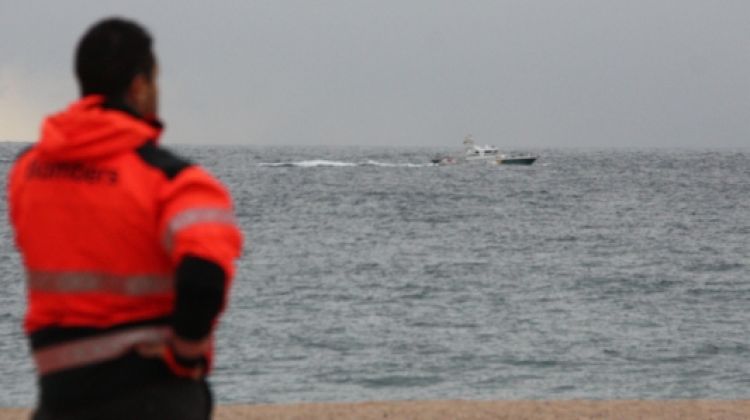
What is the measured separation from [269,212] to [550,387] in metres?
40.9

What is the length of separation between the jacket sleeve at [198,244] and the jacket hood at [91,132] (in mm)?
170

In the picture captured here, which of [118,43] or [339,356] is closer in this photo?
[118,43]

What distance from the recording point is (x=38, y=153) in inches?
132

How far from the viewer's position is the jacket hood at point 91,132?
10.6 ft

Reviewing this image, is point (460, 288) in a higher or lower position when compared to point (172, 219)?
lower

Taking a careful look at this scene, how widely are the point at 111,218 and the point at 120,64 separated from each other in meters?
0.40

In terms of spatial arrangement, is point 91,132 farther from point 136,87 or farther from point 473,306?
point 473,306

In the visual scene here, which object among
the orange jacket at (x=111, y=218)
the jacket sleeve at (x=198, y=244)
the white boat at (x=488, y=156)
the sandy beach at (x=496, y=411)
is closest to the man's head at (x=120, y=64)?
the orange jacket at (x=111, y=218)

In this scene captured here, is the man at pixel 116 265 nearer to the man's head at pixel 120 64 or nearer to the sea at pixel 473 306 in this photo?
the man's head at pixel 120 64

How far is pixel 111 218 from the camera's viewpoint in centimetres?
320

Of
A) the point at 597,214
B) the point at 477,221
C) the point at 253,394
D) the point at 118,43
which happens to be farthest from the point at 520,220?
the point at 118,43

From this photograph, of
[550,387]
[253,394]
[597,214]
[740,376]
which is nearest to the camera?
[253,394]

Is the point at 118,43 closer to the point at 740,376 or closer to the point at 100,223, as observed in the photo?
the point at 100,223

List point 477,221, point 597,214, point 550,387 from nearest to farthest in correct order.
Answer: point 550,387
point 477,221
point 597,214
